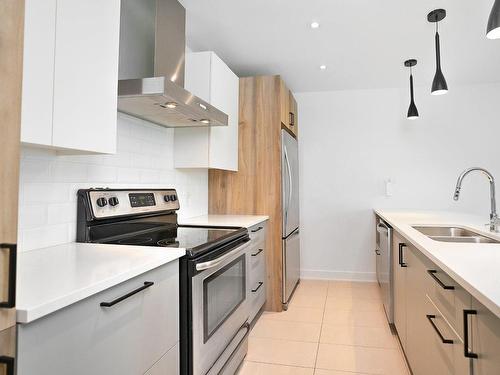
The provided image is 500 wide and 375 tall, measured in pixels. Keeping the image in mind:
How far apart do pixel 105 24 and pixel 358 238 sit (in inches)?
142

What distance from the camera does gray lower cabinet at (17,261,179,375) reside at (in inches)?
30.7

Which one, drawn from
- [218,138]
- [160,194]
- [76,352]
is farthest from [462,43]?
[76,352]

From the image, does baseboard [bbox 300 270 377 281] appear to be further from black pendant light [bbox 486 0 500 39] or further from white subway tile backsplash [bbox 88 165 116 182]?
black pendant light [bbox 486 0 500 39]

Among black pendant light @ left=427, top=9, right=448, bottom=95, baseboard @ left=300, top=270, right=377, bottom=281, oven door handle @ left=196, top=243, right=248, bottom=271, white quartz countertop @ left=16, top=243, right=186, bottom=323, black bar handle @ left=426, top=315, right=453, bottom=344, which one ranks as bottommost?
baseboard @ left=300, top=270, right=377, bottom=281

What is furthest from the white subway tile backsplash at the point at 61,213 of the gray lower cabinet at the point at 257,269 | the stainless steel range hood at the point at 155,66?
the gray lower cabinet at the point at 257,269

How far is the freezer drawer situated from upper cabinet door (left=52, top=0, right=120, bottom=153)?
2.18 meters

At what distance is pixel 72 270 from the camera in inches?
42.3

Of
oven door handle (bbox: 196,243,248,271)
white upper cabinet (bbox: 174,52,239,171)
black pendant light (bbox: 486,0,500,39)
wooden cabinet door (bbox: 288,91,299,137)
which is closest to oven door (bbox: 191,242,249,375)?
oven door handle (bbox: 196,243,248,271)

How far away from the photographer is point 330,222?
4203 mm

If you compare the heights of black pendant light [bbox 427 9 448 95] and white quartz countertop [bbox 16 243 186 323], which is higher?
black pendant light [bbox 427 9 448 95]

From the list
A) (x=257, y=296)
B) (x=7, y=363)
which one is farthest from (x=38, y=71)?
(x=257, y=296)

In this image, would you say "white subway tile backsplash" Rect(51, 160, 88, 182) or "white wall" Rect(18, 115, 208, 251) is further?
"white subway tile backsplash" Rect(51, 160, 88, 182)

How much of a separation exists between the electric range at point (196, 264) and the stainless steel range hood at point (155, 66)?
1.70ft

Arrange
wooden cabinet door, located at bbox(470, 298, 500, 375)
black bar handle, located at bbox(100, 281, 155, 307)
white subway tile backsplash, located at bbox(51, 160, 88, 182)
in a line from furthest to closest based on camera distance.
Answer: white subway tile backsplash, located at bbox(51, 160, 88, 182)
black bar handle, located at bbox(100, 281, 155, 307)
wooden cabinet door, located at bbox(470, 298, 500, 375)
